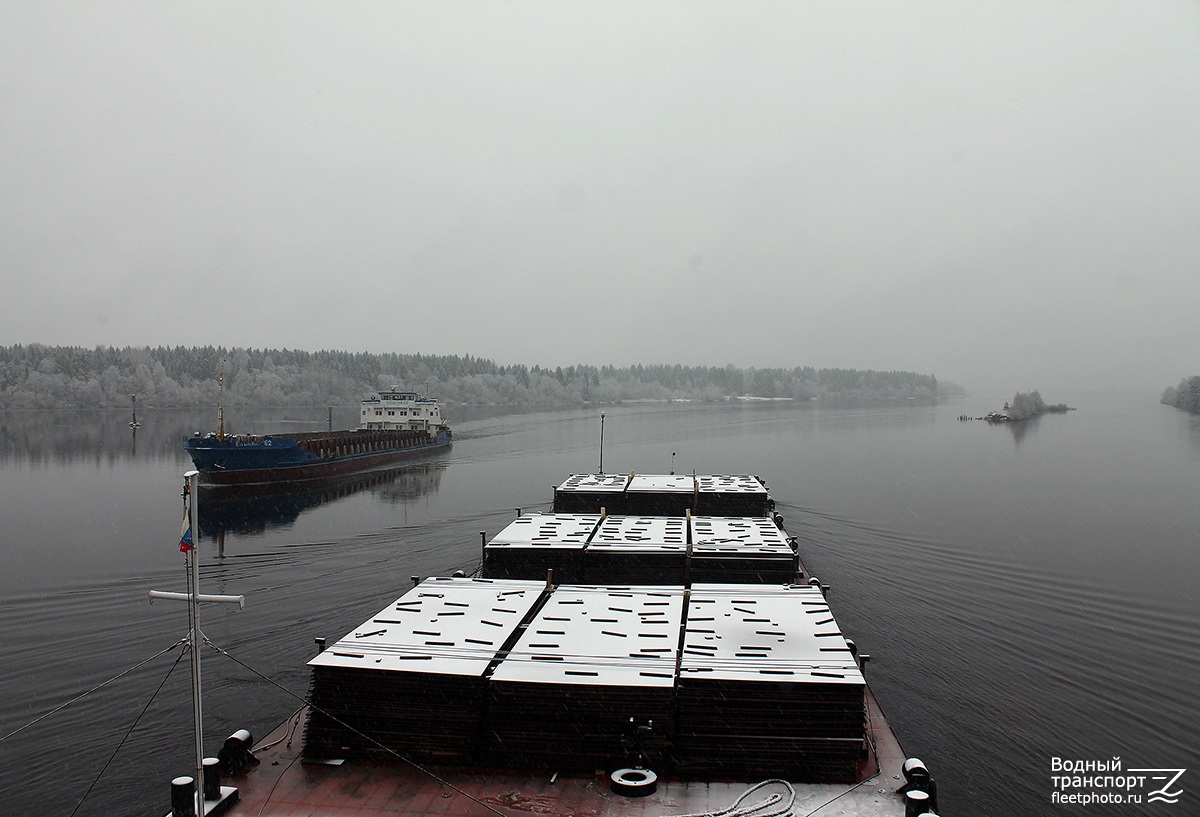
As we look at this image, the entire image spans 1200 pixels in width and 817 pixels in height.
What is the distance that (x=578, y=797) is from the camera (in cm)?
1247

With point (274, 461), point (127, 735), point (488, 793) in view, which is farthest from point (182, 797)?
point (274, 461)

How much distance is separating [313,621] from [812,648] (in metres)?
18.5

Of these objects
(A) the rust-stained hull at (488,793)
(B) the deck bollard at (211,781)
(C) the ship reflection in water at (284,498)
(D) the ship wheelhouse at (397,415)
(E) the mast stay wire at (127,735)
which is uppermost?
(D) the ship wheelhouse at (397,415)

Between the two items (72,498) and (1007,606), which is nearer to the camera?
(1007,606)

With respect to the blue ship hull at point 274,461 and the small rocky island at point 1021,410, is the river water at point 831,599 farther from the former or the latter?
the small rocky island at point 1021,410

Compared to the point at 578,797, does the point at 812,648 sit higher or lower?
higher

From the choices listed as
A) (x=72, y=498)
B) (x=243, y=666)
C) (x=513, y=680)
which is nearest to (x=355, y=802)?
(x=513, y=680)

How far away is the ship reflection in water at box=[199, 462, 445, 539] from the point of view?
Answer: 4516cm

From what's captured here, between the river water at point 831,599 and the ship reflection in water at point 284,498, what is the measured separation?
44 centimetres

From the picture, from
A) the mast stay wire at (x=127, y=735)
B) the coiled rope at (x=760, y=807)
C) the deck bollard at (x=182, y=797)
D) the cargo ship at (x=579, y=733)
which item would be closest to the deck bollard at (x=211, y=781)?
the cargo ship at (x=579, y=733)

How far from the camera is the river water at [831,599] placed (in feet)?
58.8

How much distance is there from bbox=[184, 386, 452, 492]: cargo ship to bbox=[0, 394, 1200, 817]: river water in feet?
13.4

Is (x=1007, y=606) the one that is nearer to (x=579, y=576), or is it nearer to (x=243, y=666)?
(x=579, y=576)

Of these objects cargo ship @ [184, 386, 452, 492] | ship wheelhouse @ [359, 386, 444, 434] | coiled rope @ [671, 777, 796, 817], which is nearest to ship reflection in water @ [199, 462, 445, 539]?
cargo ship @ [184, 386, 452, 492]
